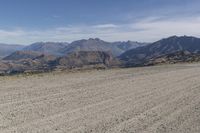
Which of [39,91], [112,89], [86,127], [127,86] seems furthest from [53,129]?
[127,86]

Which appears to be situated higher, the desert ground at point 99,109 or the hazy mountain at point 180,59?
the hazy mountain at point 180,59

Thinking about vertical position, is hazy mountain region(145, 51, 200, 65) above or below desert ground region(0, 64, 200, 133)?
above

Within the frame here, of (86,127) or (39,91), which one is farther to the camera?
(39,91)

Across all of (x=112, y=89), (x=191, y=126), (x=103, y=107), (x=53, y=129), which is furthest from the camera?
(x=112, y=89)

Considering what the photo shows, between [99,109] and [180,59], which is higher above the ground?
[180,59]

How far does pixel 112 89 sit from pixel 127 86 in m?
1.49

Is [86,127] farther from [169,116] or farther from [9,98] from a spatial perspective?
[9,98]

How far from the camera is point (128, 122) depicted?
962 cm

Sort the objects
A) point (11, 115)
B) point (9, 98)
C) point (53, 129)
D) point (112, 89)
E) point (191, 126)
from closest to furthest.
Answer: point (53, 129)
point (191, 126)
point (11, 115)
point (9, 98)
point (112, 89)

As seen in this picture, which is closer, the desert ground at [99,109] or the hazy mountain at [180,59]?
the desert ground at [99,109]

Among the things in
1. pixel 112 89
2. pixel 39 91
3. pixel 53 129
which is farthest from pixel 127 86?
pixel 53 129

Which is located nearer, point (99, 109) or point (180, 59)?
point (99, 109)

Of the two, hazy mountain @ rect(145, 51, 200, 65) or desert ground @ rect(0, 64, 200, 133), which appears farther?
hazy mountain @ rect(145, 51, 200, 65)

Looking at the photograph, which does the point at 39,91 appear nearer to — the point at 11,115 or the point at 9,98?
the point at 9,98
